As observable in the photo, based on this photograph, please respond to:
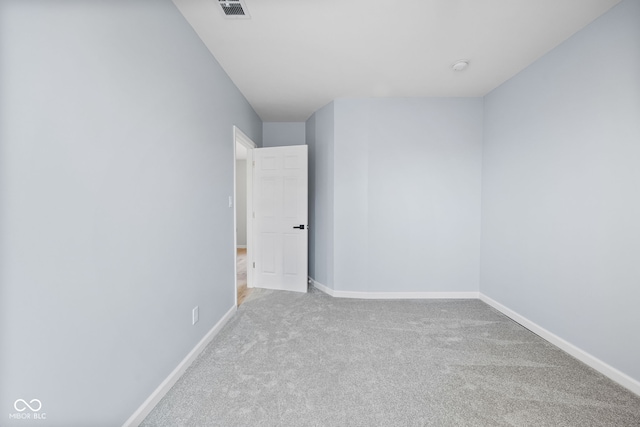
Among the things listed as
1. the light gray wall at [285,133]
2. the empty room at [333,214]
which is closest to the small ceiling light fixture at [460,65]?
the empty room at [333,214]

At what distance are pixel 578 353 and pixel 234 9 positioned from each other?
3.69m

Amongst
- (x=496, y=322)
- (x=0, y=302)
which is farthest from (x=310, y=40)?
(x=496, y=322)

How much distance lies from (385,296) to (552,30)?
3.03 metres

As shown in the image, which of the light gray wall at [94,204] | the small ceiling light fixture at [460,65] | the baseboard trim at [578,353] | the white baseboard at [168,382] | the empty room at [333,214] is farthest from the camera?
the small ceiling light fixture at [460,65]

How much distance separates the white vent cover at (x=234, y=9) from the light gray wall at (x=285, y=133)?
2.34 meters

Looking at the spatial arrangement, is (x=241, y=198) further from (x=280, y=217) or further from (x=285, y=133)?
(x=280, y=217)

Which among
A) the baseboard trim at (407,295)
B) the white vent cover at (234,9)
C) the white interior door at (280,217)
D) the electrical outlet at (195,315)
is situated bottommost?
the baseboard trim at (407,295)

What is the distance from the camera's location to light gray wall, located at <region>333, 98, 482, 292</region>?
3211mm

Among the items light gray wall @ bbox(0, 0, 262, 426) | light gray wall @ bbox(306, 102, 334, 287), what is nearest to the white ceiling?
light gray wall @ bbox(0, 0, 262, 426)

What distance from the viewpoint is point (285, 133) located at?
4.14 meters

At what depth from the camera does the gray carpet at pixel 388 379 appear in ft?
4.71

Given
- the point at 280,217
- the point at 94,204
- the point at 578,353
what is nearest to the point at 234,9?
the point at 94,204

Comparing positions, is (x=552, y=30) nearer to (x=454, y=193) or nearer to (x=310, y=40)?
(x=454, y=193)

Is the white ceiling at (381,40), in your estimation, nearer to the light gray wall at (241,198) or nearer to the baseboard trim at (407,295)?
the baseboard trim at (407,295)
